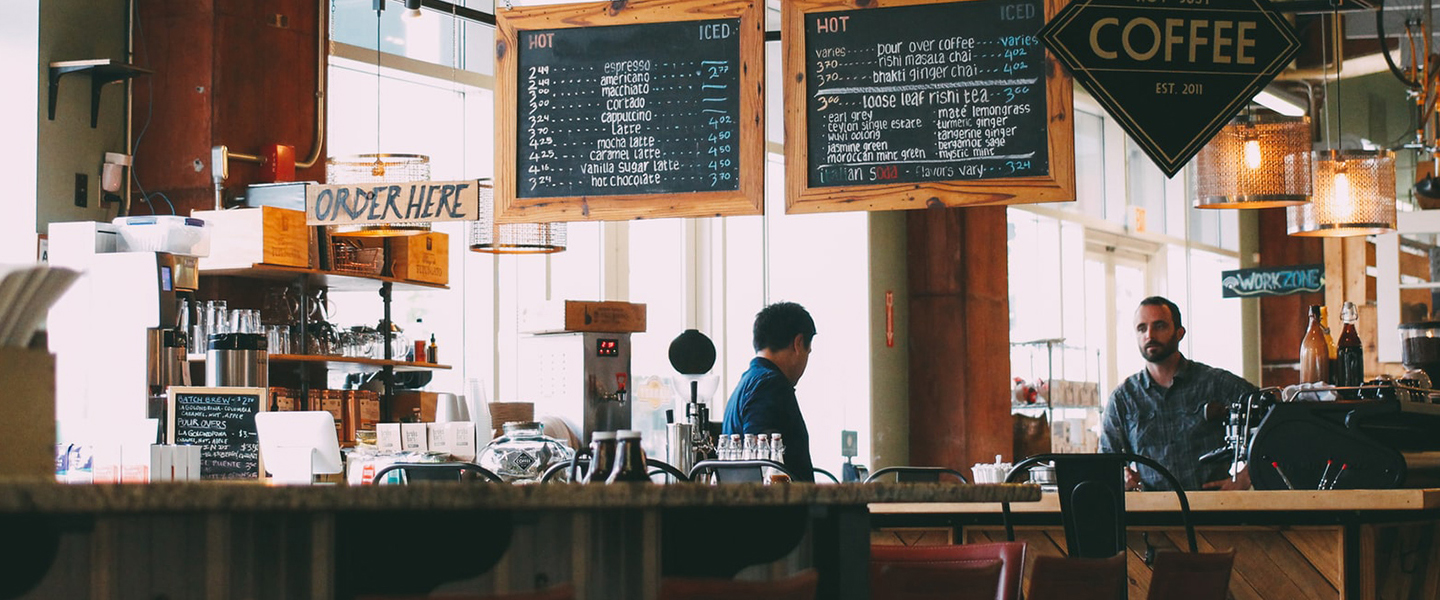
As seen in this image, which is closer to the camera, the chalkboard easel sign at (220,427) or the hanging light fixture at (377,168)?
the chalkboard easel sign at (220,427)

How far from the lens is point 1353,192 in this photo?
6.10 meters

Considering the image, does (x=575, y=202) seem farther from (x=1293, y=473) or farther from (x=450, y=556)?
(x=450, y=556)

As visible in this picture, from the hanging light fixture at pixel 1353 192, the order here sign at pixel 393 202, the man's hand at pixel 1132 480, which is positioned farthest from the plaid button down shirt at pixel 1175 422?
the order here sign at pixel 393 202

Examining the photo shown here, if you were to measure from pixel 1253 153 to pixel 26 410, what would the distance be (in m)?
4.12

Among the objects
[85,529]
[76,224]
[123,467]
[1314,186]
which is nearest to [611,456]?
[85,529]

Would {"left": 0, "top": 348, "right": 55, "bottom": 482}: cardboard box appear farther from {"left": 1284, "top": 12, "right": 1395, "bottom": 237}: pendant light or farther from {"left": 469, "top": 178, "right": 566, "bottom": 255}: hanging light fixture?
{"left": 1284, "top": 12, "right": 1395, "bottom": 237}: pendant light

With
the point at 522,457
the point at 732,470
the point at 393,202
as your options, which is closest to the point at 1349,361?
the point at 732,470

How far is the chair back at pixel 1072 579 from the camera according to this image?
265 cm

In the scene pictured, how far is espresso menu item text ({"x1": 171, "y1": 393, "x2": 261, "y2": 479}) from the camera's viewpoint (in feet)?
15.7

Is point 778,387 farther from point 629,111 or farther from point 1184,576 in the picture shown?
point 1184,576

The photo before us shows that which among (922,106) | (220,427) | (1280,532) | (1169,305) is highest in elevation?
(922,106)

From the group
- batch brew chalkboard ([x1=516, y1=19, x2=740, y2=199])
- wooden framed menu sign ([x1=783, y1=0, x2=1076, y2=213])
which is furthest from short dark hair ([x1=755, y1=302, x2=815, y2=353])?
batch brew chalkboard ([x1=516, y1=19, x2=740, y2=199])

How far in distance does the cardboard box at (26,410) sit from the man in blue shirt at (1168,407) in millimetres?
4048

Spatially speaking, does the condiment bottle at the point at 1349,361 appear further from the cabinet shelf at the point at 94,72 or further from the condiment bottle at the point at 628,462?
the cabinet shelf at the point at 94,72
